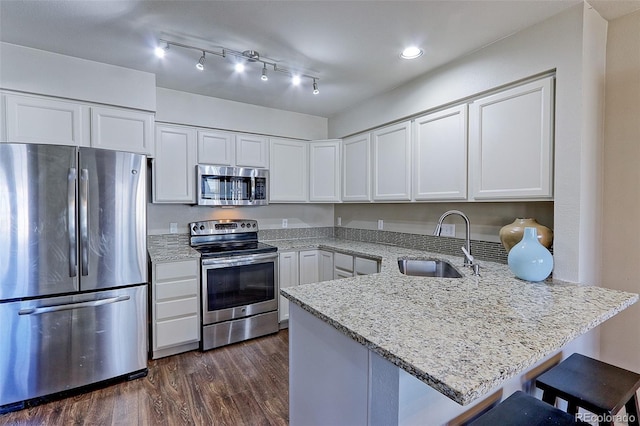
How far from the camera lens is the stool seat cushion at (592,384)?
123 cm

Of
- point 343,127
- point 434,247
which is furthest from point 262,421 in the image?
point 343,127

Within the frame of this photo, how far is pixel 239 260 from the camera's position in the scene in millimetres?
2967

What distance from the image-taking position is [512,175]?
203 cm

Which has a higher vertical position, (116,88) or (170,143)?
(116,88)

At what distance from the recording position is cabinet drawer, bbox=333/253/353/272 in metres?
3.11

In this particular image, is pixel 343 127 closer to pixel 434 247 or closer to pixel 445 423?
pixel 434 247

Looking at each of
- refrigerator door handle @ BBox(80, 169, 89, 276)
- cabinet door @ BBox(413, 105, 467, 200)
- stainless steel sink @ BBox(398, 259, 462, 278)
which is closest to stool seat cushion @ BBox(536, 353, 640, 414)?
stainless steel sink @ BBox(398, 259, 462, 278)

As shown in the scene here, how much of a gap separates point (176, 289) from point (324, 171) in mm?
2096

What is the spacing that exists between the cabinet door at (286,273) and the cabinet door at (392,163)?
1.13 meters

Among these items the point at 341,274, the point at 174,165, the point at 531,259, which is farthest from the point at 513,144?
the point at 174,165

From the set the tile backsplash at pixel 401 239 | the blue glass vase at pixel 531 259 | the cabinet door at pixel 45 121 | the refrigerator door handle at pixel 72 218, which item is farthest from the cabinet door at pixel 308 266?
the cabinet door at pixel 45 121

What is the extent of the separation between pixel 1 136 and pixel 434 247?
11.6 ft

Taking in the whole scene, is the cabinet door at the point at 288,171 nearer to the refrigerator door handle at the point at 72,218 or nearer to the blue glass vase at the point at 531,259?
the refrigerator door handle at the point at 72,218

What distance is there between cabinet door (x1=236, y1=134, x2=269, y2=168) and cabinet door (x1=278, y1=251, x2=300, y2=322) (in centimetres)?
109
